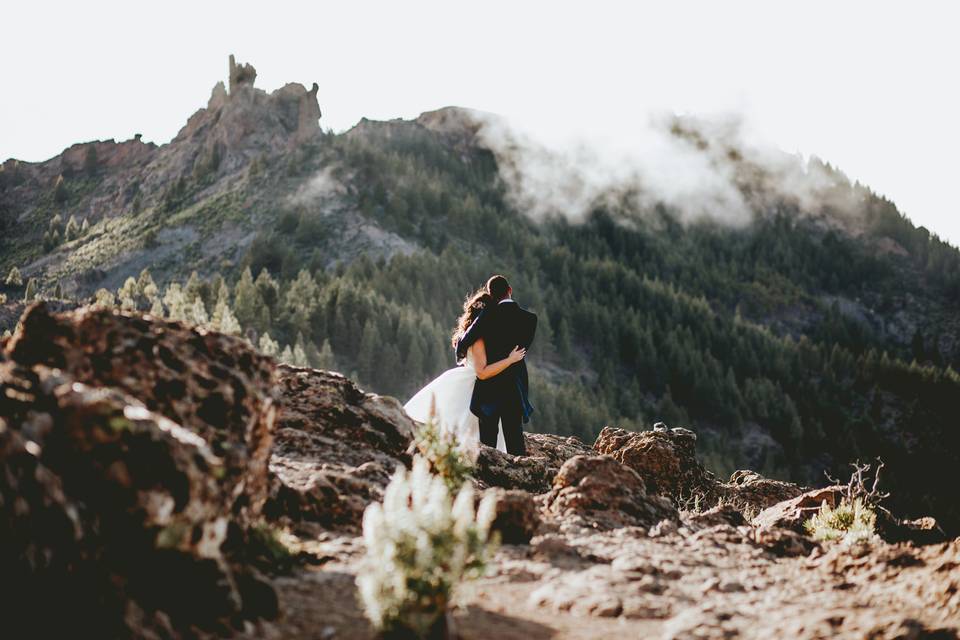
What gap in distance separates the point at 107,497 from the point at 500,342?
7276mm

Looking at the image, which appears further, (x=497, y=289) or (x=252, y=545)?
(x=497, y=289)

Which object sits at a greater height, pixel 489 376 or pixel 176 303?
pixel 176 303

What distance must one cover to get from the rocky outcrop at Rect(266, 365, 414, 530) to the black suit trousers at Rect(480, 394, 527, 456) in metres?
1.10

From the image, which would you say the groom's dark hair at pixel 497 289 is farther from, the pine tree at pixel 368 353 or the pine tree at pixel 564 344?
the pine tree at pixel 564 344

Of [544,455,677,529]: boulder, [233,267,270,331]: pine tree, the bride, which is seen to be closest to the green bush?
[544,455,677,529]: boulder

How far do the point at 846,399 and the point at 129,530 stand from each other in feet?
494

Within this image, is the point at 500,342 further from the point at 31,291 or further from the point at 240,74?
the point at 240,74

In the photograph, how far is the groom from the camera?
11625mm

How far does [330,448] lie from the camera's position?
10.7 meters

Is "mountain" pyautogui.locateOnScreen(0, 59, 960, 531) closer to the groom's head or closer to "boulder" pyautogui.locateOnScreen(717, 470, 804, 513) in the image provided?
"boulder" pyautogui.locateOnScreen(717, 470, 804, 513)

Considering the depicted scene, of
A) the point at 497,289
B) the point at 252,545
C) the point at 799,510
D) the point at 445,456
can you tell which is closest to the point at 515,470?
the point at 497,289

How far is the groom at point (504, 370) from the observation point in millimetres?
11625

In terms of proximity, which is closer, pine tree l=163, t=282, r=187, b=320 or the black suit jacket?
the black suit jacket

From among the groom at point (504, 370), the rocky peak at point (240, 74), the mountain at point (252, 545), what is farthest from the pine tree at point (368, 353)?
the rocky peak at point (240, 74)
